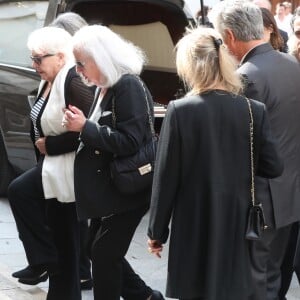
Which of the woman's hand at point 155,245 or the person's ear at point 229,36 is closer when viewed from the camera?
the woman's hand at point 155,245

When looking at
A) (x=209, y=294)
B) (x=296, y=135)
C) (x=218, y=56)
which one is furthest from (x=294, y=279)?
(x=218, y=56)

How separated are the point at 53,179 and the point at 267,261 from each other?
1220 millimetres

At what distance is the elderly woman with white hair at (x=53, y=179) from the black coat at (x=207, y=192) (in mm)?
953

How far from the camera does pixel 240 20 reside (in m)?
3.68

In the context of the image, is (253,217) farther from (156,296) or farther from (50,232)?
(50,232)

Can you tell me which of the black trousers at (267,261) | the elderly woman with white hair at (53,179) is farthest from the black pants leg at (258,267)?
the elderly woman with white hair at (53,179)

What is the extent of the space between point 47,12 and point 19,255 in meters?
2.05

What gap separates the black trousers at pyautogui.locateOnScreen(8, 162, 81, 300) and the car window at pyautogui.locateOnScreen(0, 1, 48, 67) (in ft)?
7.82

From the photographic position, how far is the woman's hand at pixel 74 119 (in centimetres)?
364

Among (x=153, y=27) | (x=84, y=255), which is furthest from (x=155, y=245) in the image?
(x=153, y=27)

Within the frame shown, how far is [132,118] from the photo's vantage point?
3613 mm

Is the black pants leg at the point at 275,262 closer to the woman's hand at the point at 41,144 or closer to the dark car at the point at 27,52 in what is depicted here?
the woman's hand at the point at 41,144

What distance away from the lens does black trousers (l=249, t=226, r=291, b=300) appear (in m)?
3.33

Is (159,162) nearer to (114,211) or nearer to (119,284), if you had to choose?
(114,211)
